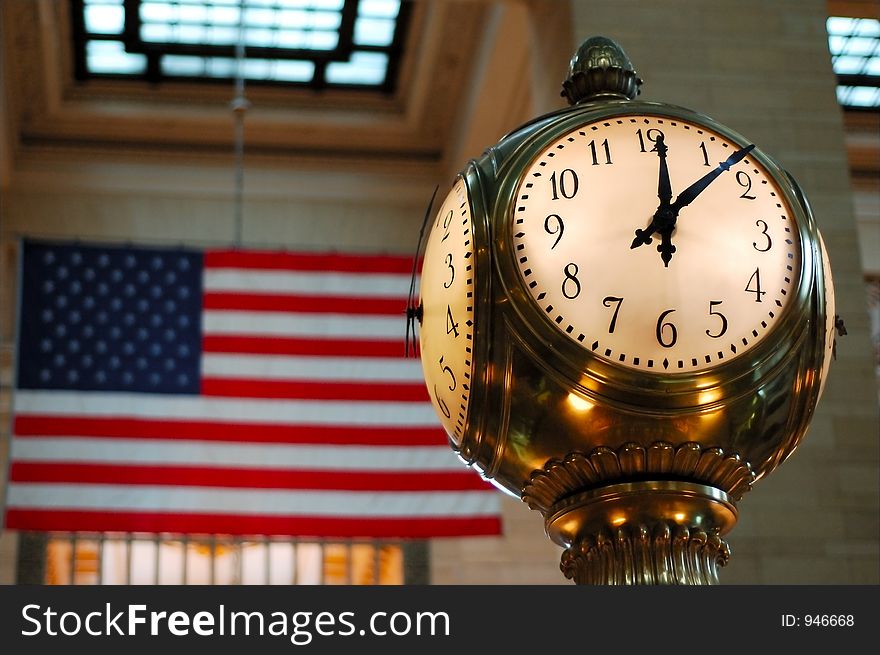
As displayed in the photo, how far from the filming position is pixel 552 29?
781 cm

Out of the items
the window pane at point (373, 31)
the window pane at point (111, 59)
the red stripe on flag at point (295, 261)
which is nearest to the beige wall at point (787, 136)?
the red stripe on flag at point (295, 261)

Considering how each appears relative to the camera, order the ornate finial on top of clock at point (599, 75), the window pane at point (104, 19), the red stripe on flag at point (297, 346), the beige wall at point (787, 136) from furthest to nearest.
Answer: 1. the window pane at point (104, 19)
2. the red stripe on flag at point (297, 346)
3. the beige wall at point (787, 136)
4. the ornate finial on top of clock at point (599, 75)

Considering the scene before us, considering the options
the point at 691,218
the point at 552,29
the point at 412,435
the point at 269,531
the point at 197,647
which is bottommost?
the point at 197,647

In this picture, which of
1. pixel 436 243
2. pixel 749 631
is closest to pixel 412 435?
pixel 436 243

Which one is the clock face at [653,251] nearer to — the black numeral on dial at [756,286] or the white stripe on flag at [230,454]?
the black numeral on dial at [756,286]

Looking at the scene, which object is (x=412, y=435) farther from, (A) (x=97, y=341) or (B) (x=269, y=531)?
(A) (x=97, y=341)

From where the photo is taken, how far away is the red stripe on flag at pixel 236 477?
670 centimetres

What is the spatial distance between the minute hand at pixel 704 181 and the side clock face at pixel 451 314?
207mm

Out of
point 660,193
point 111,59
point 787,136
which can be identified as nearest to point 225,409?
point 787,136

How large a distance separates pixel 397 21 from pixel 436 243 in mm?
10880

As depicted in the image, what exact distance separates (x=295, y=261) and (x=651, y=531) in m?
5.93

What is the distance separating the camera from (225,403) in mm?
7016

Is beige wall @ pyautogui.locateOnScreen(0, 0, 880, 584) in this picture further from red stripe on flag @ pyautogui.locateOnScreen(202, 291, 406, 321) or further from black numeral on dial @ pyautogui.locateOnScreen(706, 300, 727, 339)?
black numeral on dial @ pyautogui.locateOnScreen(706, 300, 727, 339)

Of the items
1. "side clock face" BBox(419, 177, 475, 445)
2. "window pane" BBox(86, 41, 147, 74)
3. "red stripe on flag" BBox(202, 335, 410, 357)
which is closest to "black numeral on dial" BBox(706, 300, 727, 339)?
"side clock face" BBox(419, 177, 475, 445)
